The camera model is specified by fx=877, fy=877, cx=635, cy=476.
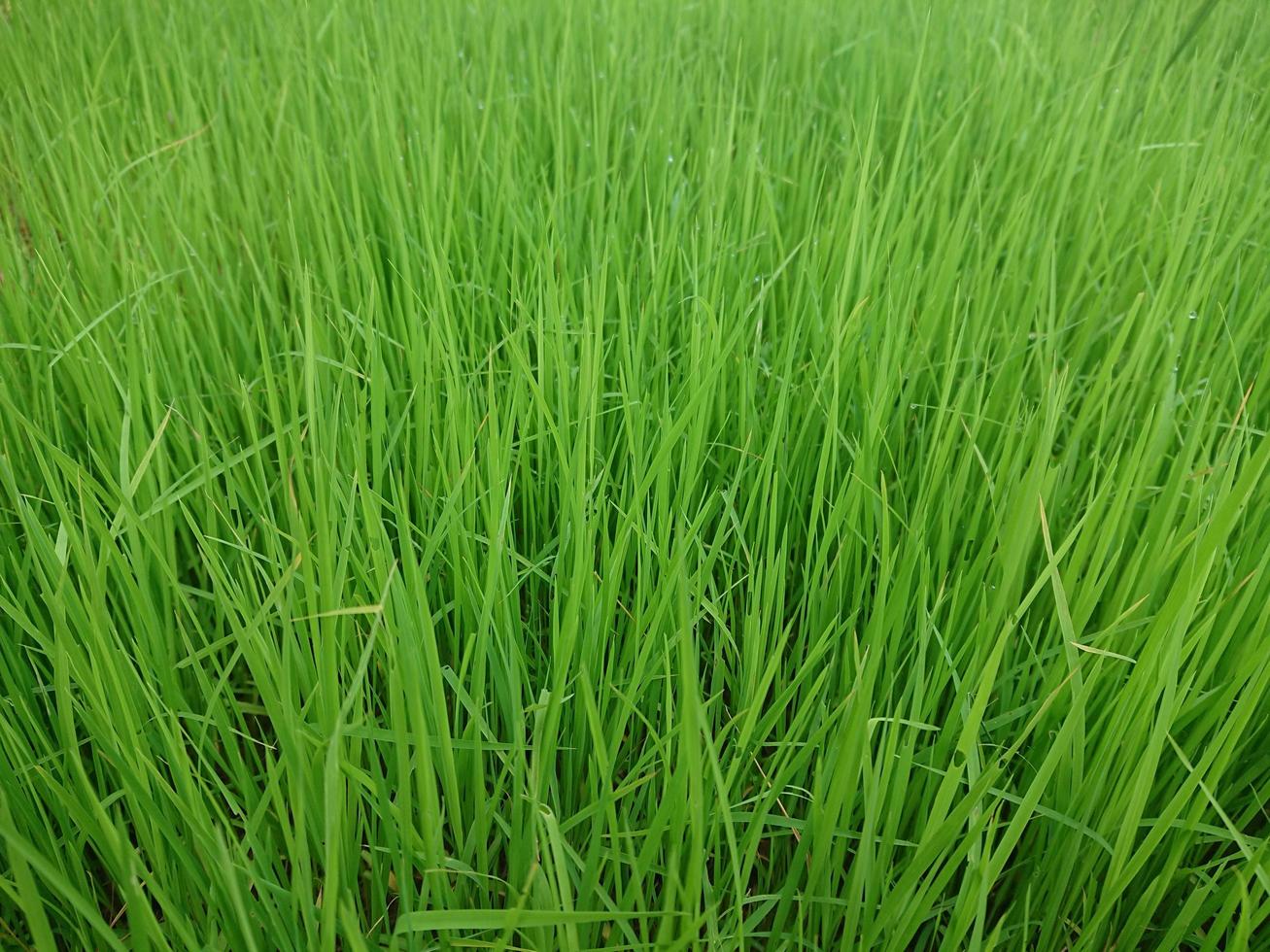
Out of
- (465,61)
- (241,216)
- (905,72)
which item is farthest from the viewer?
(465,61)

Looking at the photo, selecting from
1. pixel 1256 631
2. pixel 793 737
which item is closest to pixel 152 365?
pixel 793 737

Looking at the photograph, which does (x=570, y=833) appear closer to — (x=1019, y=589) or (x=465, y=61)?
(x=1019, y=589)

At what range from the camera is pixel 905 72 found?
5.64 feet

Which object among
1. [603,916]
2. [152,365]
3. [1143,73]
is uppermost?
[1143,73]

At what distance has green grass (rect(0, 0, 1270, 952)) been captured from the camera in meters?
0.57

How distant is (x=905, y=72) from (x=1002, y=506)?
1.27 m

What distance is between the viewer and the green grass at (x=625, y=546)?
22.6 inches

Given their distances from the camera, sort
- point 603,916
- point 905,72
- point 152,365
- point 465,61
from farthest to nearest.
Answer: point 465,61 → point 905,72 → point 152,365 → point 603,916

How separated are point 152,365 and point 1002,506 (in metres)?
0.86

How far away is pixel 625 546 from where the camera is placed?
26.6 inches

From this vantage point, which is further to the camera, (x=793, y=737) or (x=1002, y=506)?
(x=1002, y=506)

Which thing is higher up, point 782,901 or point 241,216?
point 241,216

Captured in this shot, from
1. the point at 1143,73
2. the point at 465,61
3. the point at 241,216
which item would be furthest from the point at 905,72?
the point at 241,216

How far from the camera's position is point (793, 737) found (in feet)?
2.16
